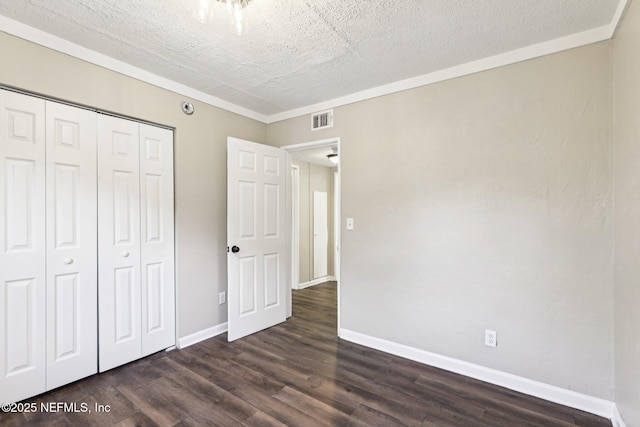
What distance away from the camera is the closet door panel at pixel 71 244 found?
2.06m

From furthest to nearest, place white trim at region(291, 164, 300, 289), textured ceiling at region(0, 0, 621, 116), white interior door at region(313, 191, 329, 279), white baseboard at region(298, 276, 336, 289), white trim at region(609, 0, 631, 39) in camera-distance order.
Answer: white interior door at region(313, 191, 329, 279)
white baseboard at region(298, 276, 336, 289)
white trim at region(291, 164, 300, 289)
textured ceiling at region(0, 0, 621, 116)
white trim at region(609, 0, 631, 39)

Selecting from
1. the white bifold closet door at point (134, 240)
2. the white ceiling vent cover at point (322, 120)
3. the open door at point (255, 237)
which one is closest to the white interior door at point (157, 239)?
the white bifold closet door at point (134, 240)

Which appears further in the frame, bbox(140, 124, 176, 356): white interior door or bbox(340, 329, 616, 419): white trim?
bbox(140, 124, 176, 356): white interior door

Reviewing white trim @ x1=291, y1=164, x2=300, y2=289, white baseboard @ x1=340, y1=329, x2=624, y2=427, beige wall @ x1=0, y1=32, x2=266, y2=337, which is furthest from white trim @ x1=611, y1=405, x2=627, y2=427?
white trim @ x1=291, y1=164, x2=300, y2=289

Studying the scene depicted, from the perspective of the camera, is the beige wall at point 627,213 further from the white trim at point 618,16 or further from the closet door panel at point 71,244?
the closet door panel at point 71,244

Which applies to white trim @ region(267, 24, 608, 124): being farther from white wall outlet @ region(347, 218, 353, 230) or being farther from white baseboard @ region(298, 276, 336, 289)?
white baseboard @ region(298, 276, 336, 289)

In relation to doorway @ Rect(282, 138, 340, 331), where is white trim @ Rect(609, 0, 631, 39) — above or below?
above

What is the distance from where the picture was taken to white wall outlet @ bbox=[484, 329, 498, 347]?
2223 millimetres

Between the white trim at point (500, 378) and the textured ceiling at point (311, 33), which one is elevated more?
the textured ceiling at point (311, 33)

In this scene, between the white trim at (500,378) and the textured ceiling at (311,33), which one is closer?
the textured ceiling at (311,33)

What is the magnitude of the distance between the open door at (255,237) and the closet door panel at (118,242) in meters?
0.80

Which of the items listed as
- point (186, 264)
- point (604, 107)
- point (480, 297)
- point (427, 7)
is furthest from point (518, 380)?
point (186, 264)

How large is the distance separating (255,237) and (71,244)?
1.52m

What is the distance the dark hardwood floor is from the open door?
1.55 feet
